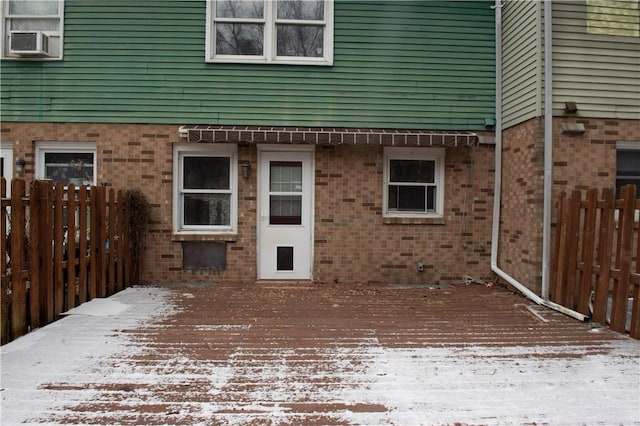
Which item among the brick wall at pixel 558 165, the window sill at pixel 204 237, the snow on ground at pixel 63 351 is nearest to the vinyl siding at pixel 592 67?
the brick wall at pixel 558 165

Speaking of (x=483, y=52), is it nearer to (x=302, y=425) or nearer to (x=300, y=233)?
(x=300, y=233)

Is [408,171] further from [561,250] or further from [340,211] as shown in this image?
[561,250]

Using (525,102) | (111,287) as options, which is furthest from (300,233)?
(525,102)

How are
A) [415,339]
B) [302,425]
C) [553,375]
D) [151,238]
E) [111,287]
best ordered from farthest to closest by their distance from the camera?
[151,238] < [111,287] < [415,339] < [553,375] < [302,425]

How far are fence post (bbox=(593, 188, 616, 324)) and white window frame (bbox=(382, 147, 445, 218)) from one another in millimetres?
2687

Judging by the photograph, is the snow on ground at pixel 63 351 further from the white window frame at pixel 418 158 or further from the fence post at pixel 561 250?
the fence post at pixel 561 250

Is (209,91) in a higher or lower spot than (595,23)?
lower

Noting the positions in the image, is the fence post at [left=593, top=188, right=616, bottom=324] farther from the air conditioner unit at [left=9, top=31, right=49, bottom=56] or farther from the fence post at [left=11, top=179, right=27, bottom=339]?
the air conditioner unit at [left=9, top=31, right=49, bottom=56]

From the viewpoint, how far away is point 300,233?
7.29 metres

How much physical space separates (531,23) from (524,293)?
3856 mm

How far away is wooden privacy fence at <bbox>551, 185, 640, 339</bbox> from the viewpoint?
15.0 feet

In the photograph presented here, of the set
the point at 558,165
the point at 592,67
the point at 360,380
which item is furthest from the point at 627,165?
the point at 360,380

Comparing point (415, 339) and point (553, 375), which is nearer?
point (553, 375)

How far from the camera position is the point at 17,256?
420 centimetres
